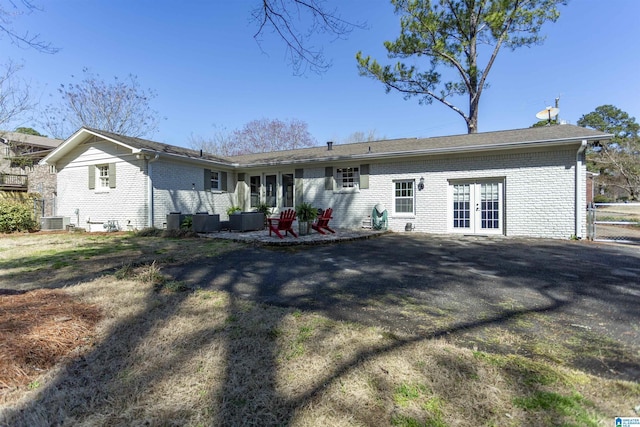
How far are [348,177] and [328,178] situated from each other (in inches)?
32.9

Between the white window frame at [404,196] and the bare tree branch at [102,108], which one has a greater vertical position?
the bare tree branch at [102,108]

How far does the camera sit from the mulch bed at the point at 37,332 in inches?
83.9

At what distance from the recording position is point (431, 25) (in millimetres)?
15672

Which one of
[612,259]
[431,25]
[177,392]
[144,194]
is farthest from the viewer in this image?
[431,25]

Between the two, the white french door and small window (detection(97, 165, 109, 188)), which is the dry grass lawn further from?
small window (detection(97, 165, 109, 188))

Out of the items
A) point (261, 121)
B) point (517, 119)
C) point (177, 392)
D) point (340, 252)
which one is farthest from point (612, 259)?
point (261, 121)

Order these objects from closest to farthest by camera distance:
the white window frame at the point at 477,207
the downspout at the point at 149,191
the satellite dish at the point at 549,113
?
the white window frame at the point at 477,207, the downspout at the point at 149,191, the satellite dish at the point at 549,113

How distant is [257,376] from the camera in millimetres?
2078

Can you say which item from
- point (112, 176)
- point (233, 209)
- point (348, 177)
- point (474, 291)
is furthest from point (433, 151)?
point (112, 176)

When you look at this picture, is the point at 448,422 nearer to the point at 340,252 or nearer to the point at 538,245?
the point at 340,252

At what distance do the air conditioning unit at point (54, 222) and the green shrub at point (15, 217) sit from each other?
1.13 feet

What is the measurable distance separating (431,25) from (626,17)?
7693 millimetres

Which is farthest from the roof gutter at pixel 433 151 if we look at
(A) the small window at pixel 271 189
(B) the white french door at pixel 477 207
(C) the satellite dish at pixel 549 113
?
(C) the satellite dish at pixel 549 113

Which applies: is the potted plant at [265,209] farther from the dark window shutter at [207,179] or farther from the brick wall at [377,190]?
the dark window shutter at [207,179]
